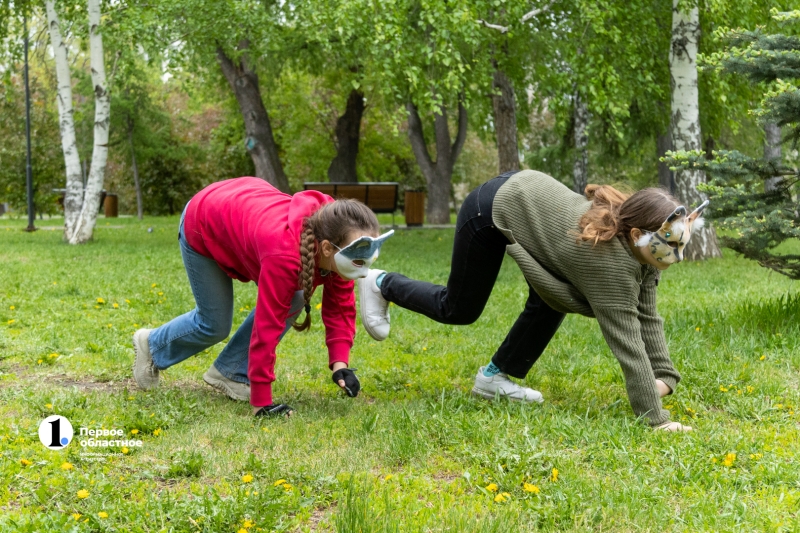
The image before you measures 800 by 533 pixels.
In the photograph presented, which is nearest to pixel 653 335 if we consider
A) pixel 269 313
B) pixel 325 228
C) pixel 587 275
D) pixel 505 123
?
pixel 587 275

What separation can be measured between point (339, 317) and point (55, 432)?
1454 mm

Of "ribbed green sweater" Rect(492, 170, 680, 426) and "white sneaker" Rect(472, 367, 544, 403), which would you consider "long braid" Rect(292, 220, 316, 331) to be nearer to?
"ribbed green sweater" Rect(492, 170, 680, 426)

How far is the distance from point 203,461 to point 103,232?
15.5 meters

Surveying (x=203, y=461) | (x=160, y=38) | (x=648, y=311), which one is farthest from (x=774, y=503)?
(x=160, y=38)

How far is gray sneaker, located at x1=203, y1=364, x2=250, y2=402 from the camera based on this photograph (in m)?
4.46

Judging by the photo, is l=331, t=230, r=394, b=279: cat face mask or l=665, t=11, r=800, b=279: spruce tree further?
l=665, t=11, r=800, b=279: spruce tree

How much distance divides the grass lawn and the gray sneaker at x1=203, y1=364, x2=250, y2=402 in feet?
0.26

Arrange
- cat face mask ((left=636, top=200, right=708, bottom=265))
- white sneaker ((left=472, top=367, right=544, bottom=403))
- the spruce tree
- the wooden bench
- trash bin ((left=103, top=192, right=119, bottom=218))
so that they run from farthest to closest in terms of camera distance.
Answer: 1. trash bin ((left=103, top=192, right=119, bottom=218))
2. the wooden bench
3. the spruce tree
4. white sneaker ((left=472, top=367, right=544, bottom=403))
5. cat face mask ((left=636, top=200, right=708, bottom=265))

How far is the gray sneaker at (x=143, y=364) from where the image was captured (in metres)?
4.45

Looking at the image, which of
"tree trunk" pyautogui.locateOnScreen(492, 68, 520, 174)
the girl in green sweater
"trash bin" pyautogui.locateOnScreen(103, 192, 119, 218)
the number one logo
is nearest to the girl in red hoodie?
the girl in green sweater

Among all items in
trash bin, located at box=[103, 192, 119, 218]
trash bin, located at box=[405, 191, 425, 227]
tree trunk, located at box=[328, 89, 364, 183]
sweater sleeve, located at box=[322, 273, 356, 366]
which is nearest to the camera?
sweater sleeve, located at box=[322, 273, 356, 366]

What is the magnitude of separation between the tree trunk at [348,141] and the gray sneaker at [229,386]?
55.8ft

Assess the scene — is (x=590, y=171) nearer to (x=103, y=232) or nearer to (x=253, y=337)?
(x=103, y=232)

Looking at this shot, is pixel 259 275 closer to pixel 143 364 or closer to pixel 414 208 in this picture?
pixel 143 364
